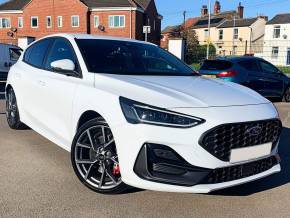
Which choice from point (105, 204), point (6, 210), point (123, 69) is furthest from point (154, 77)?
point (6, 210)

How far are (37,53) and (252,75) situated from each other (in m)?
7.53

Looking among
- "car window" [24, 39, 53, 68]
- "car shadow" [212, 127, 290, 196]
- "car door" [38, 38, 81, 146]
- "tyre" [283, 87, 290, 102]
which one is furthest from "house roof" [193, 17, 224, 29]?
"car door" [38, 38, 81, 146]

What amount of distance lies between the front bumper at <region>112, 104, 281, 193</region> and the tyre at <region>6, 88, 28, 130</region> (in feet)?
10.7

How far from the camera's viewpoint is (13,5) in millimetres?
50312

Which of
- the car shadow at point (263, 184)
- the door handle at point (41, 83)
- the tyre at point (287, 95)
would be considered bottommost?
the car shadow at point (263, 184)

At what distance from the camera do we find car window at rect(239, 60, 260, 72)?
1134 cm

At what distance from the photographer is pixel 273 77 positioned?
12.1 m

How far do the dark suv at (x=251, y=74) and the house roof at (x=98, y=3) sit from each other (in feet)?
111

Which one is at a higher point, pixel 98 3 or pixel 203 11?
pixel 203 11

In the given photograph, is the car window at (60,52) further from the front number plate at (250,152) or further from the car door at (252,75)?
the car door at (252,75)

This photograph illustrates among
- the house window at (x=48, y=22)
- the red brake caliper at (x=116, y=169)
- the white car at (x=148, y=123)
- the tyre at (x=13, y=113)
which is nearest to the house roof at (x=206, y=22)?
the house window at (x=48, y=22)

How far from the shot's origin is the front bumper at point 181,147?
3.21 meters

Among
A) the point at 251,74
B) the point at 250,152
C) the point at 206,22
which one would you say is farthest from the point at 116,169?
the point at 206,22

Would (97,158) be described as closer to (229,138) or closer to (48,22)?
(229,138)
